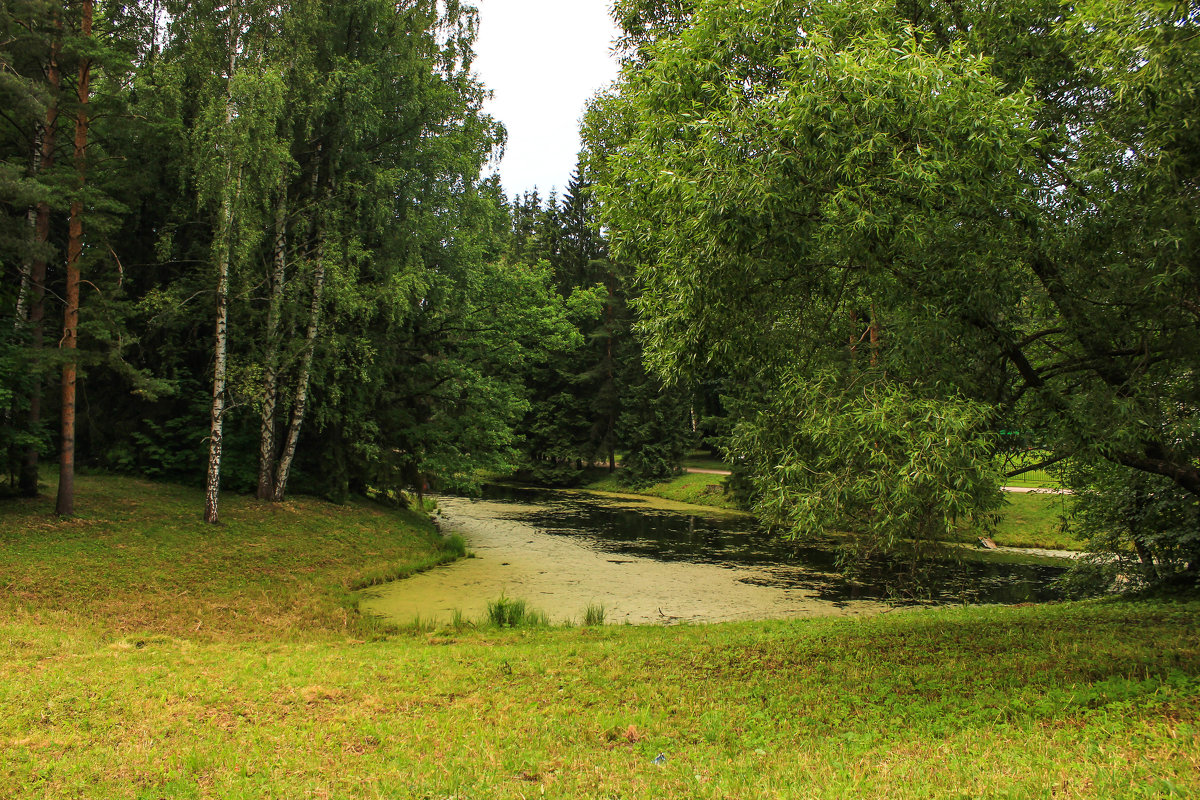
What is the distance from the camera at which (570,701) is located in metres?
7.38

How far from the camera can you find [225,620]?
10.8 m

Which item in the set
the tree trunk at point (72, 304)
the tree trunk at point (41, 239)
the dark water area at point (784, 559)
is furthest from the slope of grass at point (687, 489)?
the tree trunk at point (41, 239)

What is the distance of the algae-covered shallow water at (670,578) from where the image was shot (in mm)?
13695

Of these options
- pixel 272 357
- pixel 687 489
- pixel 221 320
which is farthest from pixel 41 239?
pixel 687 489

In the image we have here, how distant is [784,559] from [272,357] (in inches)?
594

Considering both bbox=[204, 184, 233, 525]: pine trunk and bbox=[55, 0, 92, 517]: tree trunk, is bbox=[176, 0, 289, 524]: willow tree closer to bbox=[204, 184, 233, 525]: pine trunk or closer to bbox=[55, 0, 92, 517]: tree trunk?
bbox=[204, 184, 233, 525]: pine trunk

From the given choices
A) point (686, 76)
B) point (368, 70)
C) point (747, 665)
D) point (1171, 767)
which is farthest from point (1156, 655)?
point (368, 70)

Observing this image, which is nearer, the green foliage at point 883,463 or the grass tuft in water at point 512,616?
the green foliage at point 883,463

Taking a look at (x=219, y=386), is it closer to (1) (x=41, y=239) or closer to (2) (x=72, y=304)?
(2) (x=72, y=304)

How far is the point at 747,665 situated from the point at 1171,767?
4.53 metres

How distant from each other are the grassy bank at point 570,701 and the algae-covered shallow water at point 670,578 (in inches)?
87.0

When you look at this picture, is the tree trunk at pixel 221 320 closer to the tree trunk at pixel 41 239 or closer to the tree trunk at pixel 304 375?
the tree trunk at pixel 304 375

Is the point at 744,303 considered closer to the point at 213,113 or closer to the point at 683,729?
the point at 683,729

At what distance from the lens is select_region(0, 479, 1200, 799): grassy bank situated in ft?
16.5
